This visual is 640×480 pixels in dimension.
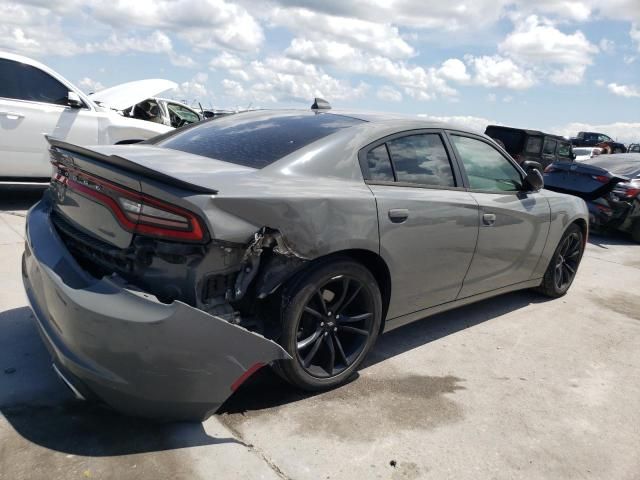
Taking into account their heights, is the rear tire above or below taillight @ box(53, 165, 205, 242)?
below

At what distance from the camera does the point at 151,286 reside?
241cm

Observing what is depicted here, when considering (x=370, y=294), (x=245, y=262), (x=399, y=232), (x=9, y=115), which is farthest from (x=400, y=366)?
(x=9, y=115)

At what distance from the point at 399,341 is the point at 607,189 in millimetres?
5938

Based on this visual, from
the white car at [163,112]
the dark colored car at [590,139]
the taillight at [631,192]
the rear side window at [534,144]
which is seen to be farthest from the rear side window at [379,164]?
the dark colored car at [590,139]

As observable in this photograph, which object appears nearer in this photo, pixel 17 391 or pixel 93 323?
pixel 93 323

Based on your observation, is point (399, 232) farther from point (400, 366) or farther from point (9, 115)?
point (9, 115)

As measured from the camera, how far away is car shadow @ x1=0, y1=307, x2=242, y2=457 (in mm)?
2461

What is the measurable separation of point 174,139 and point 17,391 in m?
1.70

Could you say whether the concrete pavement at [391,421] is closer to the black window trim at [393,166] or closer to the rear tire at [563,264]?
the rear tire at [563,264]

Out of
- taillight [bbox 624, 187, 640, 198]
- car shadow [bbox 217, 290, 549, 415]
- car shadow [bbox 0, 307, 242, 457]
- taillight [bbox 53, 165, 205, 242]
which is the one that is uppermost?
taillight [bbox 53, 165, 205, 242]

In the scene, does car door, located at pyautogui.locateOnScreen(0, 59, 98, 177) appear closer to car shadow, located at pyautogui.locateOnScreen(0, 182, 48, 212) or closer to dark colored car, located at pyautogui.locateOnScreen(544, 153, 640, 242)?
car shadow, located at pyautogui.locateOnScreen(0, 182, 48, 212)

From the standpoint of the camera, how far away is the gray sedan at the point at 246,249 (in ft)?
7.61

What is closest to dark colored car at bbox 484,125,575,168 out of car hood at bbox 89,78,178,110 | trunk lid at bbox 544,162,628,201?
trunk lid at bbox 544,162,628,201

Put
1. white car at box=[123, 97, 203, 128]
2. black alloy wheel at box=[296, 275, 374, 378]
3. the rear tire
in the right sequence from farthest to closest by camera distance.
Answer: white car at box=[123, 97, 203, 128]
the rear tire
black alloy wheel at box=[296, 275, 374, 378]
